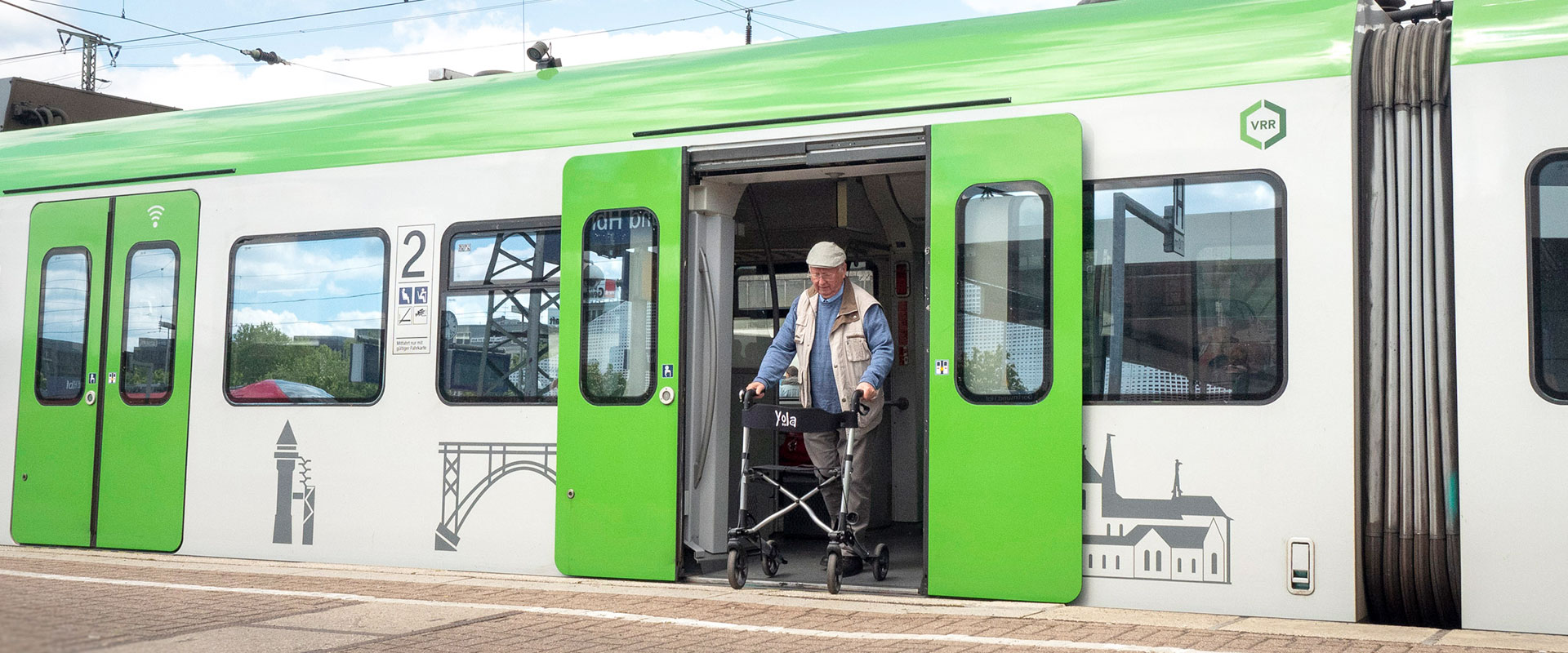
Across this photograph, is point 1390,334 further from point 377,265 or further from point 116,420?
point 116,420

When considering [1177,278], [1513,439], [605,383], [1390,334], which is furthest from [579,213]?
[1513,439]

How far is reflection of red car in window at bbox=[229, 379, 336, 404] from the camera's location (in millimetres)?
8133

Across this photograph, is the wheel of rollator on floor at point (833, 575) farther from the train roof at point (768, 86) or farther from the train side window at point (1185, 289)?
the train roof at point (768, 86)

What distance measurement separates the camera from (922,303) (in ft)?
31.7

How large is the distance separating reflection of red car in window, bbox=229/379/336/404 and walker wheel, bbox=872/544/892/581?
11.5 feet

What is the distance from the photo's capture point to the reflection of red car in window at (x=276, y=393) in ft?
26.7

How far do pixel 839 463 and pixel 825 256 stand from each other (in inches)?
46.4

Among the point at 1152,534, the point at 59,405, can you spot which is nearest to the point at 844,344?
the point at 1152,534

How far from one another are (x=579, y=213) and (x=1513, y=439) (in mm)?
4613

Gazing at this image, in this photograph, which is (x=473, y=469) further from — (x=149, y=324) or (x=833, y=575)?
(x=149, y=324)

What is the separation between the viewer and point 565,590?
266 inches

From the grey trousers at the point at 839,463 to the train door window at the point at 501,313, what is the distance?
1.51m

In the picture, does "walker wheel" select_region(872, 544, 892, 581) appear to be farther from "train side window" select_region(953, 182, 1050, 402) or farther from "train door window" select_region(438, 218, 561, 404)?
"train door window" select_region(438, 218, 561, 404)

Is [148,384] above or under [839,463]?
above
